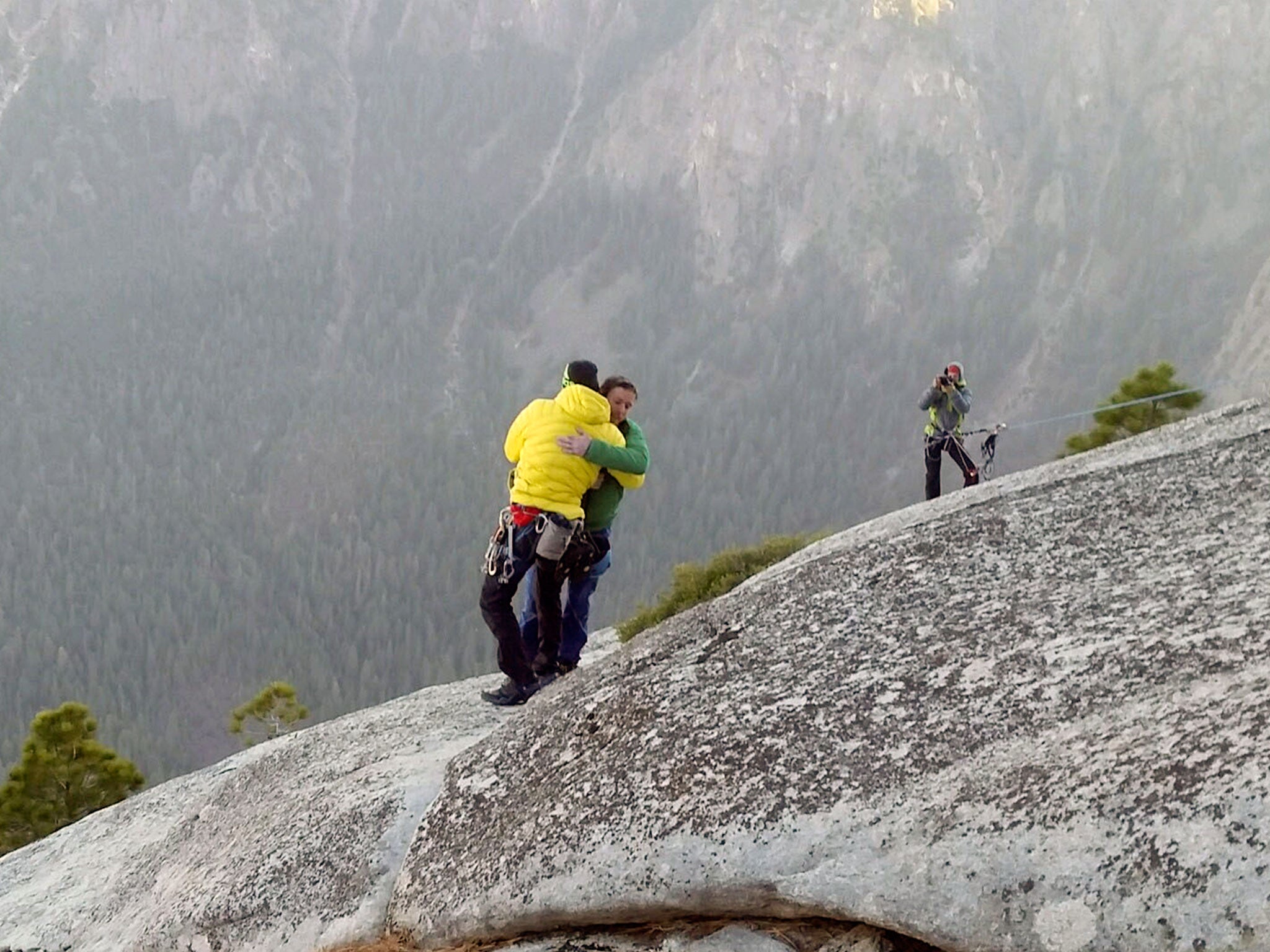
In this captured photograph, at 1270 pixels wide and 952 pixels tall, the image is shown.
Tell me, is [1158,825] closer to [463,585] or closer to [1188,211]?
[463,585]

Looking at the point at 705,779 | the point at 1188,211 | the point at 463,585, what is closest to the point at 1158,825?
the point at 705,779

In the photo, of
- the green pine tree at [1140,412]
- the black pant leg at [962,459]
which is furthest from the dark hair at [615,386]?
the green pine tree at [1140,412]

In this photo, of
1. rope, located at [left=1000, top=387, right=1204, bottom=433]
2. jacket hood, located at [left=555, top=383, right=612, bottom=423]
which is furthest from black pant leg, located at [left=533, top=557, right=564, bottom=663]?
rope, located at [left=1000, top=387, right=1204, bottom=433]

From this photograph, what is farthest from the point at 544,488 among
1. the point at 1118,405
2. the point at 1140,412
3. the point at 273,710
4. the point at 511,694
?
the point at 273,710

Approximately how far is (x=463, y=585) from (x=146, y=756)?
65.2 m

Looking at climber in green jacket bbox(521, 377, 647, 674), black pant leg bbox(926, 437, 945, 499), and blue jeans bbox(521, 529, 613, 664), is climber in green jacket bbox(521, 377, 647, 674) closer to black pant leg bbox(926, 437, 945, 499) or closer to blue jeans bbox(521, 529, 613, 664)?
blue jeans bbox(521, 529, 613, 664)

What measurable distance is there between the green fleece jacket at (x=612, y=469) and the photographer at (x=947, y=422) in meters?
10.7

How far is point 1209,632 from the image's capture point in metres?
6.33

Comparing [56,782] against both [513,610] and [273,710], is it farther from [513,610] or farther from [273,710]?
[513,610]

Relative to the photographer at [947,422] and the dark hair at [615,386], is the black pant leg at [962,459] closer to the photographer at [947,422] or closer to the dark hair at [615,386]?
the photographer at [947,422]

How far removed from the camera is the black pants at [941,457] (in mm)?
19719

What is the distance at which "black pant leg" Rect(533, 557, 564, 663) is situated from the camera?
33.3ft

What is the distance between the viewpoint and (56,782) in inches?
1264

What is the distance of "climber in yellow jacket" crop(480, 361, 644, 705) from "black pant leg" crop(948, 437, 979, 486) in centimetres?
1095
